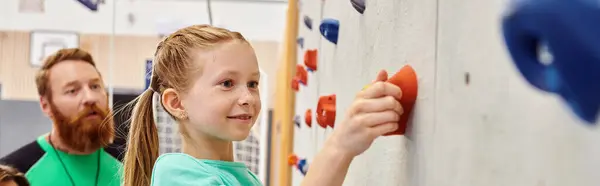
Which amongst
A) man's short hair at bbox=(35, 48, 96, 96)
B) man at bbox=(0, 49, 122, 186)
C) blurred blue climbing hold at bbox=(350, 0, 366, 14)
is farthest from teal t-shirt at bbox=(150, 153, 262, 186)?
man's short hair at bbox=(35, 48, 96, 96)

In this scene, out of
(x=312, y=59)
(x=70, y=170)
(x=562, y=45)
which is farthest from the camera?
(x=70, y=170)

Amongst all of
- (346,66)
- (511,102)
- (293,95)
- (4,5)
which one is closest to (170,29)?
(4,5)

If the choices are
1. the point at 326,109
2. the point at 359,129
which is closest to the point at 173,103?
the point at 326,109

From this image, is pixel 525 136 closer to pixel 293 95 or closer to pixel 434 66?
pixel 434 66

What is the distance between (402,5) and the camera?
0.62 metres

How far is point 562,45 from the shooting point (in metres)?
0.24

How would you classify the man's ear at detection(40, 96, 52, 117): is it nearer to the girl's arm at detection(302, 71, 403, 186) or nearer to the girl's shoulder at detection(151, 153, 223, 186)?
the girl's shoulder at detection(151, 153, 223, 186)

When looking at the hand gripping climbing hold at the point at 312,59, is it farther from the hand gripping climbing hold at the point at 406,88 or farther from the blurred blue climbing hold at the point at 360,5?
the hand gripping climbing hold at the point at 406,88

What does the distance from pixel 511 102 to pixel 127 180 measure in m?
0.58

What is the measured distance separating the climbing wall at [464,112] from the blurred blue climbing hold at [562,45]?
0.03 metres

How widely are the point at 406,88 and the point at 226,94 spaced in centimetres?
20

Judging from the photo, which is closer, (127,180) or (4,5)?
(127,180)

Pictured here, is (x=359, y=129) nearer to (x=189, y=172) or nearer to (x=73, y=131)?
(x=189, y=172)

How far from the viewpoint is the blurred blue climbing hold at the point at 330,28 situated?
2.91 feet
